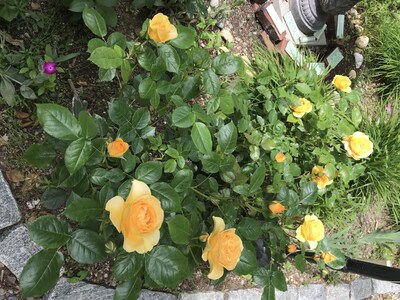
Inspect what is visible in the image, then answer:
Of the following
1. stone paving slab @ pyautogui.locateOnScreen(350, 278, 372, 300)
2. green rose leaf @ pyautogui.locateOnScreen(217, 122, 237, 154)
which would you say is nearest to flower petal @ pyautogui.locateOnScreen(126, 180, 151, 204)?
green rose leaf @ pyautogui.locateOnScreen(217, 122, 237, 154)

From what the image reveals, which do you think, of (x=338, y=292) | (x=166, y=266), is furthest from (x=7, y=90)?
(x=338, y=292)

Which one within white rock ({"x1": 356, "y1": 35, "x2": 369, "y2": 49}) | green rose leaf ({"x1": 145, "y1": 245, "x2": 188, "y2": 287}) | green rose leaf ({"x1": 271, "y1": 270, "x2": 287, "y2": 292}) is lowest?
white rock ({"x1": 356, "y1": 35, "x2": 369, "y2": 49})

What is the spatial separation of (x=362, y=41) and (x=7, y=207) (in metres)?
2.43

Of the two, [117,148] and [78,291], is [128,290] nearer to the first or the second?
[117,148]

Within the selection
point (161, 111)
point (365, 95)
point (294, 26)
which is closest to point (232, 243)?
point (161, 111)

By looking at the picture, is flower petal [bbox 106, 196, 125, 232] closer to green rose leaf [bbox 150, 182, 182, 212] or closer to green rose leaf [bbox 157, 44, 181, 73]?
green rose leaf [bbox 150, 182, 182, 212]

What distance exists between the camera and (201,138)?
1300 mm

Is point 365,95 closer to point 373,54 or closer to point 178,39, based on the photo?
point 373,54

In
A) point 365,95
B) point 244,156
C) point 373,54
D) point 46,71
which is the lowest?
point 365,95

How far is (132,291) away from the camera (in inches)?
43.8

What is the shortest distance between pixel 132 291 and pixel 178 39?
0.73 metres

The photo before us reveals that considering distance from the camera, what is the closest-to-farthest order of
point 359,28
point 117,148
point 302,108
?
point 117,148 → point 302,108 → point 359,28

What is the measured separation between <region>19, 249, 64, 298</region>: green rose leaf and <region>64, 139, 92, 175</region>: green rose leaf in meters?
0.20

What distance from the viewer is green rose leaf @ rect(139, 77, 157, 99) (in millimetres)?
1313
